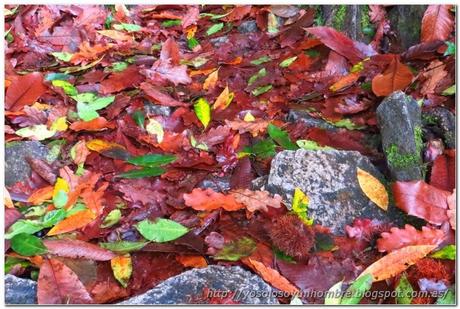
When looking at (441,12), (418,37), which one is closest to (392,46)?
(418,37)

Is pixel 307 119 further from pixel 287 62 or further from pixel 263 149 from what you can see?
pixel 287 62

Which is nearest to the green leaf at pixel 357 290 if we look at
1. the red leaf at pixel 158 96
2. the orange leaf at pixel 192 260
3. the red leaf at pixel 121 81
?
the orange leaf at pixel 192 260

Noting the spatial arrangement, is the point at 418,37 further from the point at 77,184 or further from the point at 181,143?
the point at 77,184

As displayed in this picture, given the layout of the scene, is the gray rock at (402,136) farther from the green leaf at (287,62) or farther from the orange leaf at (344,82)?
the green leaf at (287,62)

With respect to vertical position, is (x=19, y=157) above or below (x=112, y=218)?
above

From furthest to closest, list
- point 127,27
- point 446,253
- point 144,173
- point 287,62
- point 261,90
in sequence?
1. point 127,27
2. point 287,62
3. point 261,90
4. point 144,173
5. point 446,253

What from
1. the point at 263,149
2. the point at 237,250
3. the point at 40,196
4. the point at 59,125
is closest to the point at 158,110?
the point at 59,125

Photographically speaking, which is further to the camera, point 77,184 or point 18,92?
point 18,92

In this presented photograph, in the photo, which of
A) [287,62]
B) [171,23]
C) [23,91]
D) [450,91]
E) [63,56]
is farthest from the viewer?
[171,23]
